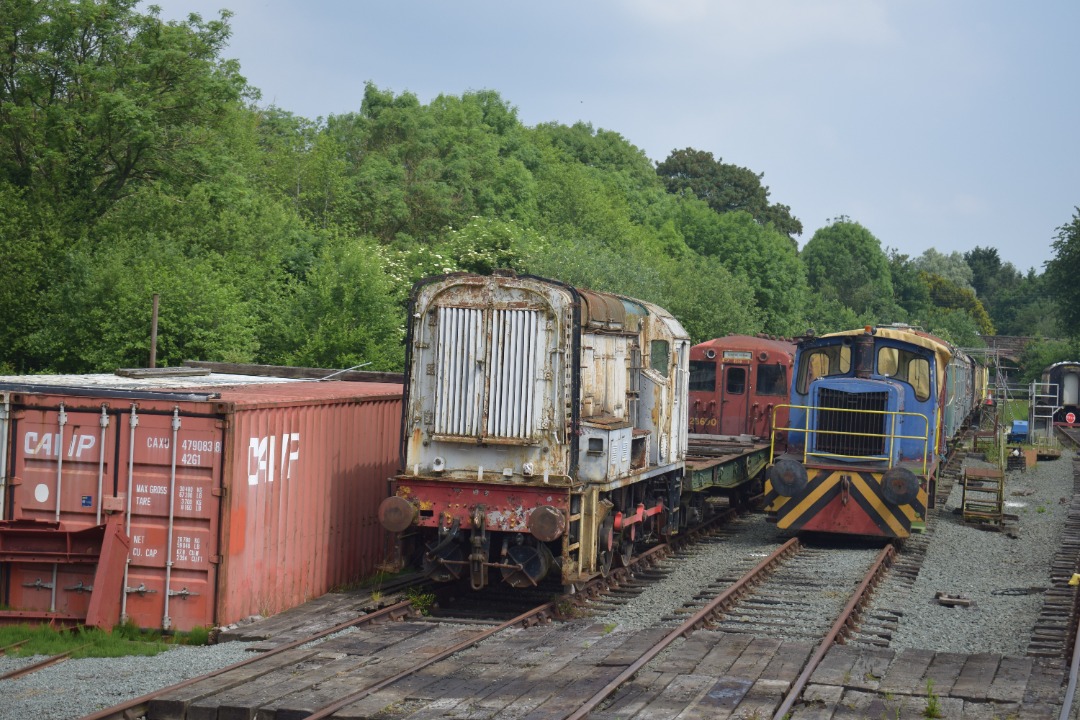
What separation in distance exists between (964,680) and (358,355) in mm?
19146

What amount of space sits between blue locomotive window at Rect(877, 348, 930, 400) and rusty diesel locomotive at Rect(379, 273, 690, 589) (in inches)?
271

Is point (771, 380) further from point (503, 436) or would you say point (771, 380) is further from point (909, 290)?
point (909, 290)

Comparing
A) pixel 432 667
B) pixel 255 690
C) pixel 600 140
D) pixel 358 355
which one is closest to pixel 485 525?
pixel 432 667

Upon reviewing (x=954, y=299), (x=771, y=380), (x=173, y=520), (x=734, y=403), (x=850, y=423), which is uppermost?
(x=954, y=299)

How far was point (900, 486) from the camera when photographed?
1648cm

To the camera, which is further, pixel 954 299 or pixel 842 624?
pixel 954 299

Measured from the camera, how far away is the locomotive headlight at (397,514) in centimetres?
1209

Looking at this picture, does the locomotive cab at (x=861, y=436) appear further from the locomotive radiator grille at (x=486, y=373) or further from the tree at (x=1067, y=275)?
the tree at (x=1067, y=275)

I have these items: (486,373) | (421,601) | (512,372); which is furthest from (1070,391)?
(421,601)

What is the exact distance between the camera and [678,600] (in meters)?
13.5

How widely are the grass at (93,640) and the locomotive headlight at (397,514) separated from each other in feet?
7.00

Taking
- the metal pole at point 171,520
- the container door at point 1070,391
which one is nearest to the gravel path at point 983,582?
the metal pole at point 171,520

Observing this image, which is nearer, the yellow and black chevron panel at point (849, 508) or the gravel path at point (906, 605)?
the gravel path at point (906, 605)

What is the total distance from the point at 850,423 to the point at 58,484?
456 inches
